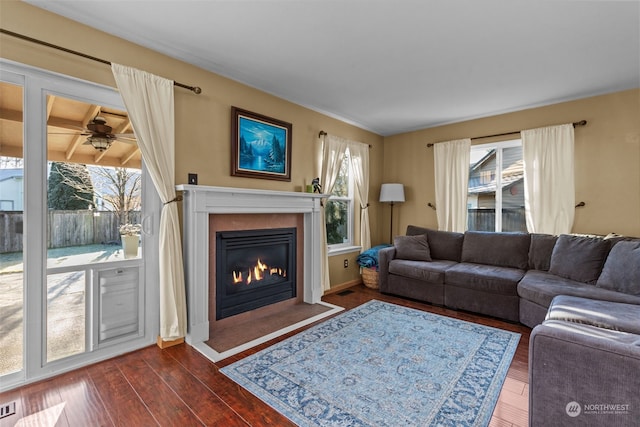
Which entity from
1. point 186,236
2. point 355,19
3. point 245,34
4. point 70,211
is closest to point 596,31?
point 355,19

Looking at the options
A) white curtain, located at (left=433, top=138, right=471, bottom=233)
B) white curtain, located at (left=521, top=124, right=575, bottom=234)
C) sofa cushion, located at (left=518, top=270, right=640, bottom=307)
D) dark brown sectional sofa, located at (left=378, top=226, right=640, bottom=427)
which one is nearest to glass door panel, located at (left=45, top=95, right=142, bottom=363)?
dark brown sectional sofa, located at (left=378, top=226, right=640, bottom=427)

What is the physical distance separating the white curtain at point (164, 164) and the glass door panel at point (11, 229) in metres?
0.66

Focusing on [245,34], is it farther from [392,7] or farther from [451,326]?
[451,326]

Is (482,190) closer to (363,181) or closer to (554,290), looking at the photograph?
(363,181)

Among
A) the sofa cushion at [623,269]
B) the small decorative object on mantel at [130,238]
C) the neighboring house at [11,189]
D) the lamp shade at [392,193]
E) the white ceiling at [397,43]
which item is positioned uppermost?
the white ceiling at [397,43]

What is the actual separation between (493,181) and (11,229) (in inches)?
200

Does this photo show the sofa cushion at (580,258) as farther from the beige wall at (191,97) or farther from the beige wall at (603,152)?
the beige wall at (191,97)

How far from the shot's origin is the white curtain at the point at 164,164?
2.35m

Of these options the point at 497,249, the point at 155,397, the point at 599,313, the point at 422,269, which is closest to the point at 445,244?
the point at 497,249

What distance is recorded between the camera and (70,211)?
7.08 feet

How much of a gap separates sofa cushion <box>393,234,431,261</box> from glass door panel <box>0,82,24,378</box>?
3.79m

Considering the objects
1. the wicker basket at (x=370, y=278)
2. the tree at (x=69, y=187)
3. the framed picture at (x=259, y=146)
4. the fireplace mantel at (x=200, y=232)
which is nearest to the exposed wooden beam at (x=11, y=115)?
the tree at (x=69, y=187)

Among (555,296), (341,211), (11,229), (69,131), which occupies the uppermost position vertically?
(69,131)

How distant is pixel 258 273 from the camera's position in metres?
3.26
